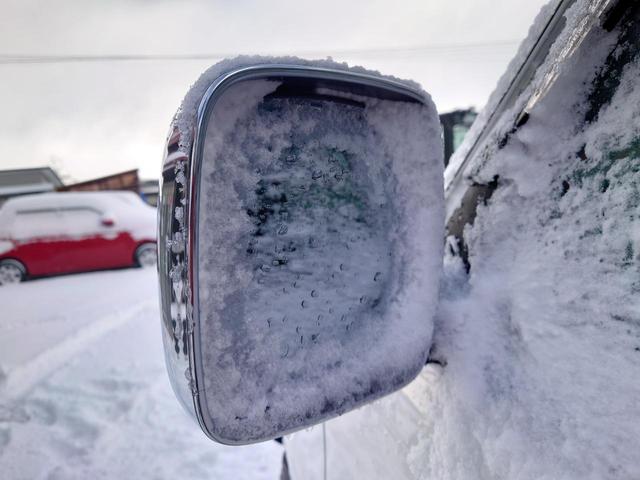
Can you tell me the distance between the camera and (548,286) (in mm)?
690

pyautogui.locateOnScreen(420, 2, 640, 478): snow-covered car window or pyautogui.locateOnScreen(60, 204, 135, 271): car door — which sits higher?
pyautogui.locateOnScreen(420, 2, 640, 478): snow-covered car window

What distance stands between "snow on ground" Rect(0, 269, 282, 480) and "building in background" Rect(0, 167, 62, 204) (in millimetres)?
27125

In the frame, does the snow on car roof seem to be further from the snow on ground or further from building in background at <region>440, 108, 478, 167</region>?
building in background at <region>440, 108, 478, 167</region>

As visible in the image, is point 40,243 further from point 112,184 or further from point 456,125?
point 112,184

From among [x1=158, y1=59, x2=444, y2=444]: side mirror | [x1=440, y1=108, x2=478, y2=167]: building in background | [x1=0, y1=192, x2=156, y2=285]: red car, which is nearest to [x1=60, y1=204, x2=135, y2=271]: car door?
[x1=0, y1=192, x2=156, y2=285]: red car

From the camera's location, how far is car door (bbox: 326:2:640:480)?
0.58 metres

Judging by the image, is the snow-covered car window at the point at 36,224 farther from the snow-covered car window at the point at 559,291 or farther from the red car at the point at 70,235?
the snow-covered car window at the point at 559,291

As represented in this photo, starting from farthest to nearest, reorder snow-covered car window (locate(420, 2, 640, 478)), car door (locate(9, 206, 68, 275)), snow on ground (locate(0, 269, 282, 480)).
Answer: car door (locate(9, 206, 68, 275)), snow on ground (locate(0, 269, 282, 480)), snow-covered car window (locate(420, 2, 640, 478))

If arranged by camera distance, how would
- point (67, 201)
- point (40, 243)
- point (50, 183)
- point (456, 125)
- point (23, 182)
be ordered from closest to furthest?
point (456, 125) < point (40, 243) < point (67, 201) < point (23, 182) < point (50, 183)

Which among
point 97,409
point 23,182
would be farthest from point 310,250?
point 23,182

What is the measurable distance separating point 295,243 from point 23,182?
35.1 meters

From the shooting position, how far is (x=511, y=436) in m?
0.67

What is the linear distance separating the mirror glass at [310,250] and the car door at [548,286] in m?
0.11

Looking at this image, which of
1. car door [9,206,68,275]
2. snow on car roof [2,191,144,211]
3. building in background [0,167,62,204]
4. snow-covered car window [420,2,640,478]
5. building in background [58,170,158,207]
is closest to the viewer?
snow-covered car window [420,2,640,478]
